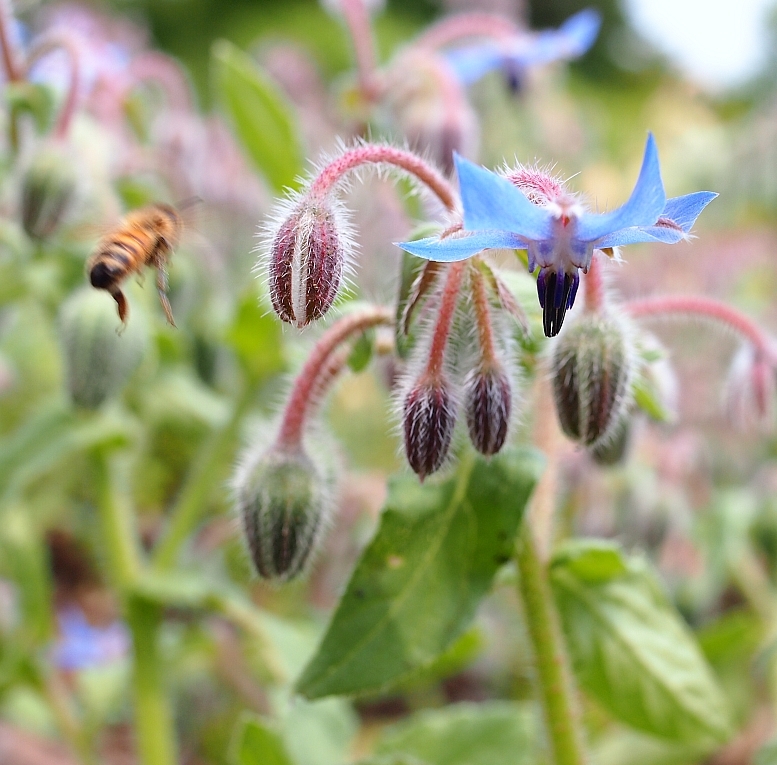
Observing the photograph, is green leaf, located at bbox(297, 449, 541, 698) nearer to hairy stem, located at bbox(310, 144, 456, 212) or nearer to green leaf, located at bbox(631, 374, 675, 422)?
green leaf, located at bbox(631, 374, 675, 422)

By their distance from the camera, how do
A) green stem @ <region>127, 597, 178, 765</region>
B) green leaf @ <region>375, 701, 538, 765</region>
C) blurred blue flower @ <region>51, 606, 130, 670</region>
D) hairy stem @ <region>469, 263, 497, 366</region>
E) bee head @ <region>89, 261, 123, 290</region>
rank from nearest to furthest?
hairy stem @ <region>469, 263, 497, 366</region> → bee head @ <region>89, 261, 123, 290</region> → green leaf @ <region>375, 701, 538, 765</region> → green stem @ <region>127, 597, 178, 765</region> → blurred blue flower @ <region>51, 606, 130, 670</region>

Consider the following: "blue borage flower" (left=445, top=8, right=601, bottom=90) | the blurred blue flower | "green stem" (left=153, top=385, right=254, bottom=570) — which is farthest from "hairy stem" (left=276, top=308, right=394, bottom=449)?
the blurred blue flower

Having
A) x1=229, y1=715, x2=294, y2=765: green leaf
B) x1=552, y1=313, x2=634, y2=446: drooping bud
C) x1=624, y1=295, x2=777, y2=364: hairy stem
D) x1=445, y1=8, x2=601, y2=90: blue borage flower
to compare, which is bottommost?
x1=229, y1=715, x2=294, y2=765: green leaf

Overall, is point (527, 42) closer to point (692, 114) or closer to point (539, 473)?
point (539, 473)

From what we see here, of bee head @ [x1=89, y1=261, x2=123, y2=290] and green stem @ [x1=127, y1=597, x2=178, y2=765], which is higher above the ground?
Answer: bee head @ [x1=89, y1=261, x2=123, y2=290]

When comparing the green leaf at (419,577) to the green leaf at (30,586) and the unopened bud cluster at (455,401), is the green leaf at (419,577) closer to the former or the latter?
the unopened bud cluster at (455,401)

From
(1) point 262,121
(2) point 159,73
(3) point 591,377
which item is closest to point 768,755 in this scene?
(3) point 591,377

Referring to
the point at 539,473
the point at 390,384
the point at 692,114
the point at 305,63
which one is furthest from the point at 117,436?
the point at 692,114
